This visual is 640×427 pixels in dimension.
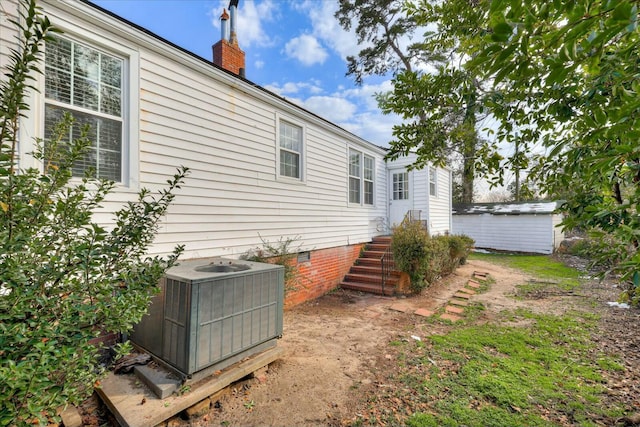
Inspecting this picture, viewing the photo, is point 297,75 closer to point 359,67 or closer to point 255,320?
point 359,67

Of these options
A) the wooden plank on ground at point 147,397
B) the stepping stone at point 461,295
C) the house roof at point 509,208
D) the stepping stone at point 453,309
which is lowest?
the stepping stone at point 453,309

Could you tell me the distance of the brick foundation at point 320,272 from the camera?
21.3 ft

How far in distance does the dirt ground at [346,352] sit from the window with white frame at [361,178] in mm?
3307

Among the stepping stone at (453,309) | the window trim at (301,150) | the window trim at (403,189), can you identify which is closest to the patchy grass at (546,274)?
the stepping stone at (453,309)

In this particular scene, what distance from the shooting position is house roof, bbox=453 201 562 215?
50.5 feet

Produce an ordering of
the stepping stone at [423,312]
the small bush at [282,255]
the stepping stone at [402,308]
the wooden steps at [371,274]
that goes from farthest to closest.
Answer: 1. the wooden steps at [371,274]
2. the stepping stone at [402,308]
3. the stepping stone at [423,312]
4. the small bush at [282,255]

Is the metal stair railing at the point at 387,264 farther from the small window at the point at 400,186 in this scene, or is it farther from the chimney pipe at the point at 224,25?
the chimney pipe at the point at 224,25

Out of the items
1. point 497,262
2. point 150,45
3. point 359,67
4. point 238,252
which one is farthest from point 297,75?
point 497,262

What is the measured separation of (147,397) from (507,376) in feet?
13.7

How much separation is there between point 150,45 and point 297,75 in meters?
6.64

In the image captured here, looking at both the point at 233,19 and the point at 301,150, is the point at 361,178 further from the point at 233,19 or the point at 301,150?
the point at 233,19

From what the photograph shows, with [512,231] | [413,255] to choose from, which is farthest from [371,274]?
[512,231]

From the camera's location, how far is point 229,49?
229 inches

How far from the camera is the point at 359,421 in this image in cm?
268
